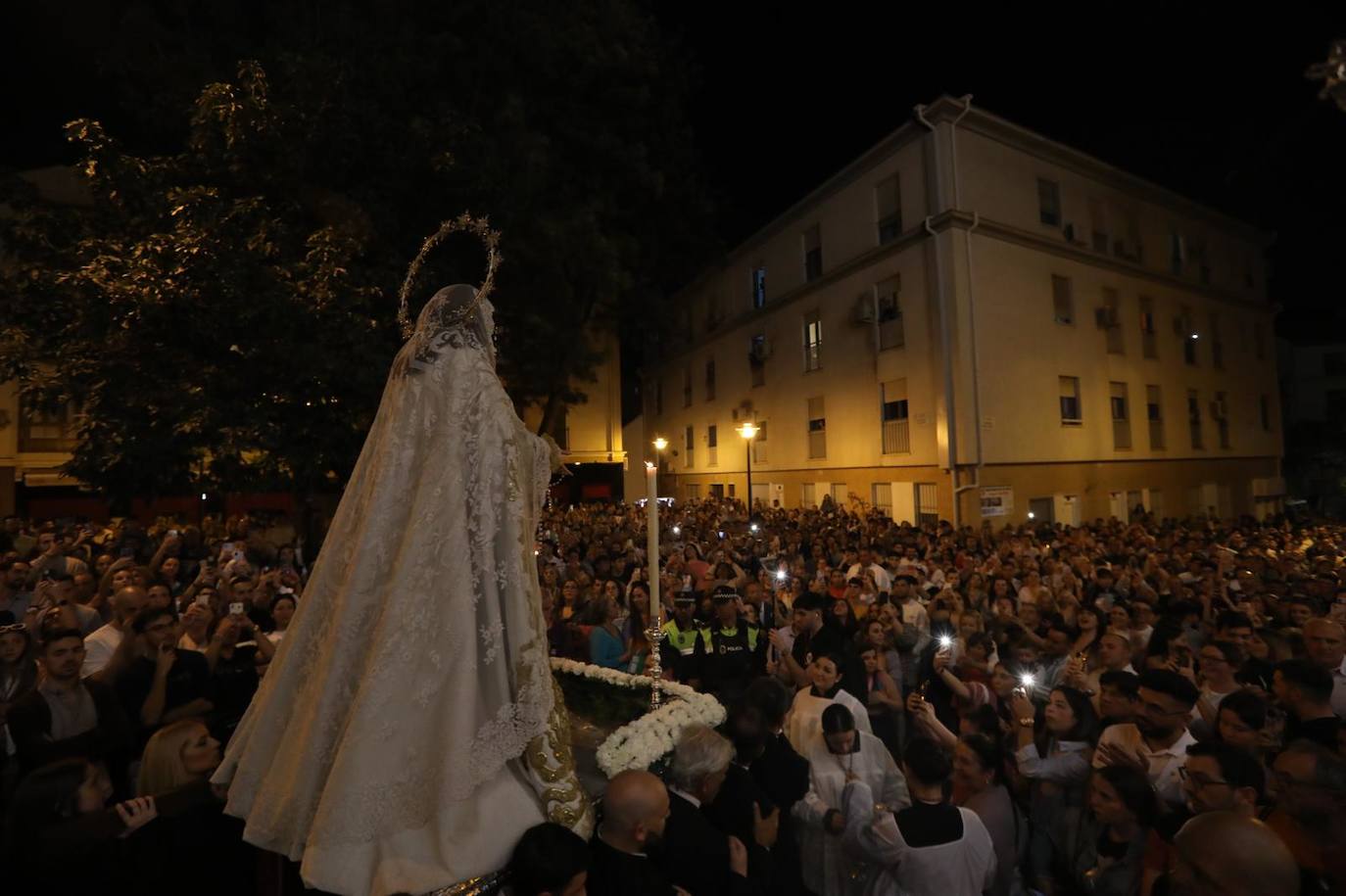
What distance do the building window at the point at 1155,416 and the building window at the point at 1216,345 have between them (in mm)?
4428

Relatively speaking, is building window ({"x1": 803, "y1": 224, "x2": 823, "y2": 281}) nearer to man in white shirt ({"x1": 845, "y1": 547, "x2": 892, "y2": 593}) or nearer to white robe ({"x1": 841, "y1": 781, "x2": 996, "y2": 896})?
man in white shirt ({"x1": 845, "y1": 547, "x2": 892, "y2": 593})

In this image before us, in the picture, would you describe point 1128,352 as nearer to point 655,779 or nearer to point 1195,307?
point 1195,307

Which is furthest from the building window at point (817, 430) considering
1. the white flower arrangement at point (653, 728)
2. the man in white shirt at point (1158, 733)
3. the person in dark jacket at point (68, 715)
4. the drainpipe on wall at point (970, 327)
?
the person in dark jacket at point (68, 715)

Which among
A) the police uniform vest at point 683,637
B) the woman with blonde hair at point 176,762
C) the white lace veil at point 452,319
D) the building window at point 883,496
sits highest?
the white lace veil at point 452,319

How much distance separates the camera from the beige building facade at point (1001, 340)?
1722 centimetres

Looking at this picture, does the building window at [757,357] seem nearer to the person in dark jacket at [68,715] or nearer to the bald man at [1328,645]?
the bald man at [1328,645]

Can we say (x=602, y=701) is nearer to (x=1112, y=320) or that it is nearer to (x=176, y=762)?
(x=176, y=762)

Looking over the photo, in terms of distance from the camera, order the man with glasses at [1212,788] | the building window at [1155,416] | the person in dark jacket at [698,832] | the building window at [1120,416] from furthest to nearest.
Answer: the building window at [1155,416]
the building window at [1120,416]
the man with glasses at [1212,788]
the person in dark jacket at [698,832]

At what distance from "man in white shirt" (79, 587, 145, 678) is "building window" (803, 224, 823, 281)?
66.8 ft

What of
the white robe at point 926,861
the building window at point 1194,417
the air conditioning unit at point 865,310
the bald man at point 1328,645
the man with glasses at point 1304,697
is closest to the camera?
the white robe at point 926,861

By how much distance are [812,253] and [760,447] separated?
7.37m

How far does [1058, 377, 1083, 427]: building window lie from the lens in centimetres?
1897

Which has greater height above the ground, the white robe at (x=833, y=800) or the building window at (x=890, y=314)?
the building window at (x=890, y=314)

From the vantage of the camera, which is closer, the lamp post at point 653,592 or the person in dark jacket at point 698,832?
the person in dark jacket at point 698,832
